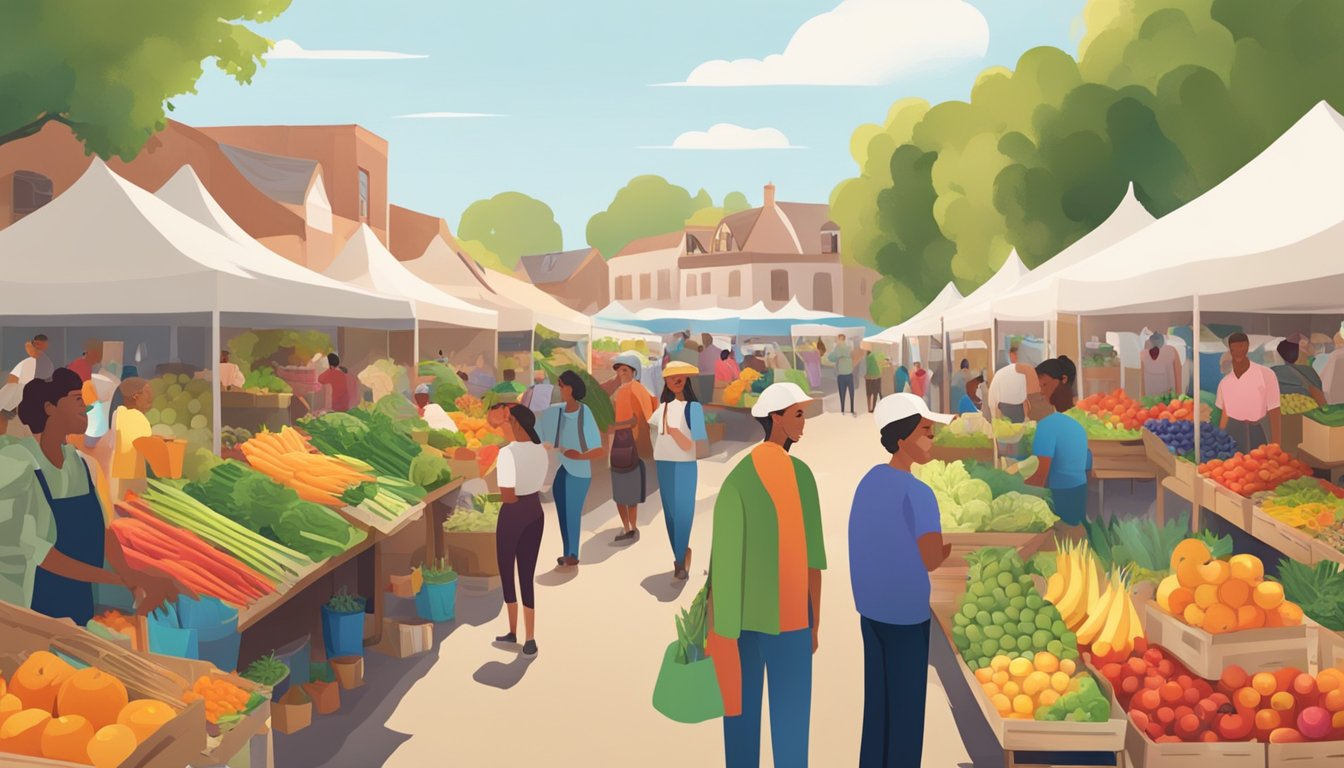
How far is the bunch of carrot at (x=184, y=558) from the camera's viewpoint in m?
5.41

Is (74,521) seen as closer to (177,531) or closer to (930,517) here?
(177,531)

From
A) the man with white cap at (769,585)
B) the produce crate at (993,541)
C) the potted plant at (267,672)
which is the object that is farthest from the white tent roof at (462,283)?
the man with white cap at (769,585)

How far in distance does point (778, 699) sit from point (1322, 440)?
648 centimetres

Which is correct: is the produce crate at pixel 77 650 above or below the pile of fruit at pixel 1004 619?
above

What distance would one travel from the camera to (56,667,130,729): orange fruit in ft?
11.4

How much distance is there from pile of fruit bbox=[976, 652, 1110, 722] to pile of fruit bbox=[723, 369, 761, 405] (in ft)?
69.6

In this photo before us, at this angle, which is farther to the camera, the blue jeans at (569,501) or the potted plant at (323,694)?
the blue jeans at (569,501)

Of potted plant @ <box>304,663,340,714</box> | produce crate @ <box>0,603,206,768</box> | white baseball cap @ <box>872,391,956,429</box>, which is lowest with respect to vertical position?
potted plant @ <box>304,663,340,714</box>

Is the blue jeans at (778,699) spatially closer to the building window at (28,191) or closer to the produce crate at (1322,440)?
the produce crate at (1322,440)

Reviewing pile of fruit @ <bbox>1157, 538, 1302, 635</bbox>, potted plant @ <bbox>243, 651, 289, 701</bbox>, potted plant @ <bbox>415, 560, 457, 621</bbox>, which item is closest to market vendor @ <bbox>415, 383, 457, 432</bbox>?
potted plant @ <bbox>415, 560, 457, 621</bbox>

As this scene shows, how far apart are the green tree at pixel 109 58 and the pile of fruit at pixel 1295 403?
49.9ft

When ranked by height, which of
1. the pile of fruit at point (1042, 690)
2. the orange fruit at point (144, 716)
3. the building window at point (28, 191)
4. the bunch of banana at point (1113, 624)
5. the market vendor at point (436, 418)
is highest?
the building window at point (28, 191)

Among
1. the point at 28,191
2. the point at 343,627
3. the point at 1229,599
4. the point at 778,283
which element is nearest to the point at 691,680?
the point at 1229,599

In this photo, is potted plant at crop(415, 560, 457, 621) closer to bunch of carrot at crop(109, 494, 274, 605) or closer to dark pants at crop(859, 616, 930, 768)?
bunch of carrot at crop(109, 494, 274, 605)
